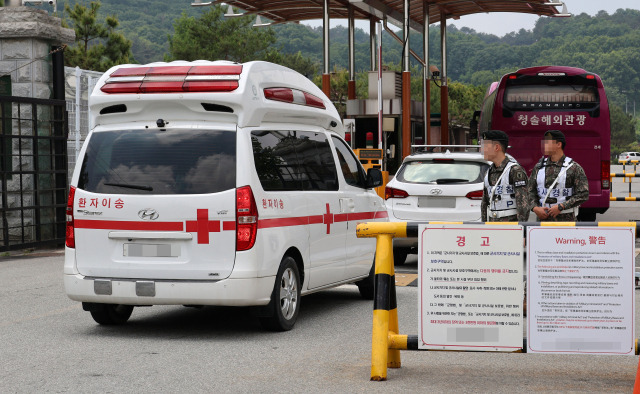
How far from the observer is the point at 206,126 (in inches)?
345

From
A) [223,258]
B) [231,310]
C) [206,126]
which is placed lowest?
[231,310]

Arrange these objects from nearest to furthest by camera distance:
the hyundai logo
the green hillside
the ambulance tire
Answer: the hyundai logo, the ambulance tire, the green hillside

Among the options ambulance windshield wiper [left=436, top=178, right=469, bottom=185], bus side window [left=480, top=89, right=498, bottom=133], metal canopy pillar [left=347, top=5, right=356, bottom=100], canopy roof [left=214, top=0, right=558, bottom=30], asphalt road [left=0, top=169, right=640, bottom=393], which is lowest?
asphalt road [left=0, top=169, right=640, bottom=393]

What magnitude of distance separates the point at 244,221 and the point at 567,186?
2.85m

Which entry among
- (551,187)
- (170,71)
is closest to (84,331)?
(170,71)

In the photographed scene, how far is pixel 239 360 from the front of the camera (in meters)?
7.60

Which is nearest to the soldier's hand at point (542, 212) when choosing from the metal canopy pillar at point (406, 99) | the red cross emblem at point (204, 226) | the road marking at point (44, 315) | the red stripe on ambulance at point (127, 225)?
the red cross emblem at point (204, 226)

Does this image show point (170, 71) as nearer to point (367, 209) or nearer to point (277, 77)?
point (277, 77)

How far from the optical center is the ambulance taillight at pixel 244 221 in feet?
27.6

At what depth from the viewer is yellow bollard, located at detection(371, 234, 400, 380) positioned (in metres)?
6.73

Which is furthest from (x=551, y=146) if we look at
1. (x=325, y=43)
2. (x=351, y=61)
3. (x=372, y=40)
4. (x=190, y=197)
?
(x=372, y=40)

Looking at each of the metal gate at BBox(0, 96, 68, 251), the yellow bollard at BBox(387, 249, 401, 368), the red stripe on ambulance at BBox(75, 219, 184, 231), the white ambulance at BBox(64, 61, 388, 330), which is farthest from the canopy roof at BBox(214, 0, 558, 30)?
the yellow bollard at BBox(387, 249, 401, 368)

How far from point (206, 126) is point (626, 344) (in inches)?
155

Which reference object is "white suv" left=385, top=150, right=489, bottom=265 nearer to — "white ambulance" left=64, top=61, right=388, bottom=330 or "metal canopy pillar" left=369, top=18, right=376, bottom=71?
"white ambulance" left=64, top=61, right=388, bottom=330
